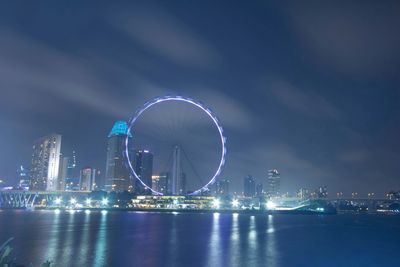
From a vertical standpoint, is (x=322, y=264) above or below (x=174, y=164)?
below

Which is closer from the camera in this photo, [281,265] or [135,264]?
[135,264]

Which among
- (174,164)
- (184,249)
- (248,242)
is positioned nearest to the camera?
(184,249)

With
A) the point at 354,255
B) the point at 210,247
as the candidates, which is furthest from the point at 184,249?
the point at 354,255

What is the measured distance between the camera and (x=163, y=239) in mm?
70188

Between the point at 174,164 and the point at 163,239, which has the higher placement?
the point at 174,164

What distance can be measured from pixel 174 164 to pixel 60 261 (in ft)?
308

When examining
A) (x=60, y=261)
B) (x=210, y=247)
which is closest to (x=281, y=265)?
(x=210, y=247)

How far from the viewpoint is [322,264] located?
4844cm

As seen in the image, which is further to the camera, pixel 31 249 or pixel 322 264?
pixel 31 249

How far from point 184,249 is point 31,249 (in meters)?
21.5

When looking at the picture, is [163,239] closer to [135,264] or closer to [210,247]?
[210,247]

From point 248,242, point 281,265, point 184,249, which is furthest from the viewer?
point 248,242

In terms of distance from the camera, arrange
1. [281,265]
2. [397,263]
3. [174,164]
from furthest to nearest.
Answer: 1. [174,164]
2. [397,263]
3. [281,265]

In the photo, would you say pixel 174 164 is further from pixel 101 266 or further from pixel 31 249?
pixel 101 266
